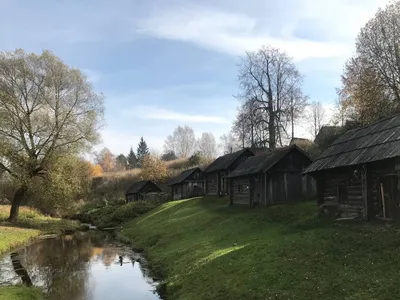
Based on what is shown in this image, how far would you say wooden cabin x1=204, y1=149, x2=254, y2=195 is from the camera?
150 ft

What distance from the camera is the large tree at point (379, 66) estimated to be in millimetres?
37188

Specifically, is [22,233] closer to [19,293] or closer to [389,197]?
[19,293]

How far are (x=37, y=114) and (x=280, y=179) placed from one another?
2704 cm

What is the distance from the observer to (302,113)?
53.5 meters

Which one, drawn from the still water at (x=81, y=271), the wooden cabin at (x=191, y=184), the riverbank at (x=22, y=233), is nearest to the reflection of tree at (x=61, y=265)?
the still water at (x=81, y=271)

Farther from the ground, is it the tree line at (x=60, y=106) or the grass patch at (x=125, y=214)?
the tree line at (x=60, y=106)

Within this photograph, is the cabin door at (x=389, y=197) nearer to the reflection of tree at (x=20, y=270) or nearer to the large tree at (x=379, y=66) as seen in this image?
the reflection of tree at (x=20, y=270)

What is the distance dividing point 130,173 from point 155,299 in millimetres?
82034

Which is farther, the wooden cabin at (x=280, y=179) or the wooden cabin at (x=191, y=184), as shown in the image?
the wooden cabin at (x=191, y=184)

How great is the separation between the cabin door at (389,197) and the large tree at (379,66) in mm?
22066

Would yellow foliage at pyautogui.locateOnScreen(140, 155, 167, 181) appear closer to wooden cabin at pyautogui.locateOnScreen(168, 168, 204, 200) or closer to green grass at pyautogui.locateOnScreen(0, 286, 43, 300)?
wooden cabin at pyautogui.locateOnScreen(168, 168, 204, 200)

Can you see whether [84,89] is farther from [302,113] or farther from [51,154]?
[302,113]

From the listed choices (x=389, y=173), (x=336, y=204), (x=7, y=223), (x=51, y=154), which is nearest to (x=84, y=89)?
(x=51, y=154)

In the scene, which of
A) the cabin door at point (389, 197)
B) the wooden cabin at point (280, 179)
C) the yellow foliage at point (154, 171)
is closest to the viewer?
the cabin door at point (389, 197)
